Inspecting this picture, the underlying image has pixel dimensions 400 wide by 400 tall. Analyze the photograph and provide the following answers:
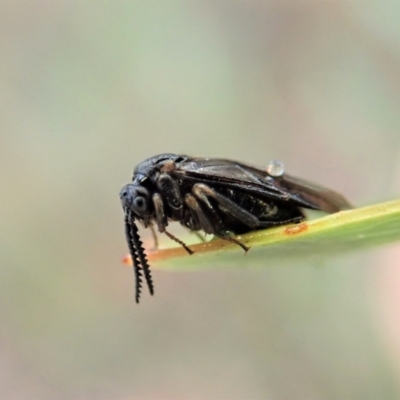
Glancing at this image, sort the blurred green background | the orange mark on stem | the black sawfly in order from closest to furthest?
the orange mark on stem → the black sawfly → the blurred green background

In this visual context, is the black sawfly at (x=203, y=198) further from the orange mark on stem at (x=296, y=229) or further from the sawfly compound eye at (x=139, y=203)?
the orange mark on stem at (x=296, y=229)

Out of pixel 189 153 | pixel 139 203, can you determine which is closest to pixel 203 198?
pixel 139 203

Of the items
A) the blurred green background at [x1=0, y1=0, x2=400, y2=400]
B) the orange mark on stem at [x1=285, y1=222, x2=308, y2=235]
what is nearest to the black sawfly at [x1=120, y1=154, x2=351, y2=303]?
the orange mark on stem at [x1=285, y1=222, x2=308, y2=235]

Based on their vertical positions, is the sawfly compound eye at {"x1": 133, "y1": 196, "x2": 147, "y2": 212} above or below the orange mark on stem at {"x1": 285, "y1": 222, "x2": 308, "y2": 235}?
below

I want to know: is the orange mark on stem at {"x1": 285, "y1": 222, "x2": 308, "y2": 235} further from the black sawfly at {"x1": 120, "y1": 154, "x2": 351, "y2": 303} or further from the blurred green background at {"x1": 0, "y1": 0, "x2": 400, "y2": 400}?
the blurred green background at {"x1": 0, "y1": 0, "x2": 400, "y2": 400}

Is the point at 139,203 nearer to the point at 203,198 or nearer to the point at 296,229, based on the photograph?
the point at 203,198

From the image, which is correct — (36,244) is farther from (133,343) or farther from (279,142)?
(279,142)
